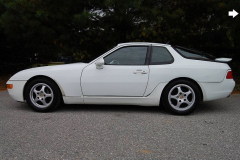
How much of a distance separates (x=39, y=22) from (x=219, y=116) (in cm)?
573

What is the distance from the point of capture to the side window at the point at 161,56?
4.41m

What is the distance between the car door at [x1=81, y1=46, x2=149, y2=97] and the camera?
14.1 feet

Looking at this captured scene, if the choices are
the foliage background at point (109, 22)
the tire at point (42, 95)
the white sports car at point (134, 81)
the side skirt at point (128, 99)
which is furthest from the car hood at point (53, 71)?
the foliage background at point (109, 22)

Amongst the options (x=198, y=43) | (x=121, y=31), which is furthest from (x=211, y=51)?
(x=121, y=31)

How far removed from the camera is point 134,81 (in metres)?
4.30

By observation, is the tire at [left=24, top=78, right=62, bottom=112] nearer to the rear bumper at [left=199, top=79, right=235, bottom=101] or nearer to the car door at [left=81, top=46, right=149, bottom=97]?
the car door at [left=81, top=46, right=149, bottom=97]

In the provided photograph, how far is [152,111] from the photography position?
464cm

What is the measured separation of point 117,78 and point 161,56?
946mm

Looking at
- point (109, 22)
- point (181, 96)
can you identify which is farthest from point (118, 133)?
point (109, 22)

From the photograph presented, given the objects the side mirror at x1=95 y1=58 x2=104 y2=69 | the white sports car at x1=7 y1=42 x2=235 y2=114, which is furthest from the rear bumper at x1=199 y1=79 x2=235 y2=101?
the side mirror at x1=95 y1=58 x2=104 y2=69

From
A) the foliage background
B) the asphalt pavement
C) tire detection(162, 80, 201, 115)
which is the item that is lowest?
the asphalt pavement

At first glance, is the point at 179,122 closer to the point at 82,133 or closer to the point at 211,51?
the point at 82,133

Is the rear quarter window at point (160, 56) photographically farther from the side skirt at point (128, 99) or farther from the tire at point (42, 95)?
the tire at point (42, 95)

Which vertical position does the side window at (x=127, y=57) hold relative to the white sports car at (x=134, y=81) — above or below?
above
